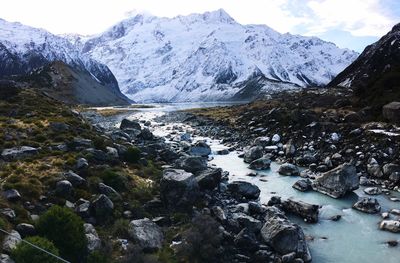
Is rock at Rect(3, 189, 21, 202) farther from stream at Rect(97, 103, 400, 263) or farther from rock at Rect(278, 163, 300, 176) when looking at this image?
rock at Rect(278, 163, 300, 176)

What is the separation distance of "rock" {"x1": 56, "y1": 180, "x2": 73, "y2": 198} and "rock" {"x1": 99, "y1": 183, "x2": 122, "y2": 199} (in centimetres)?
199

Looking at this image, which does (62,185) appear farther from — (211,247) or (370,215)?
(370,215)

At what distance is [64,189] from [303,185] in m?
18.9

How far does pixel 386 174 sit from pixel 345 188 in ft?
19.0

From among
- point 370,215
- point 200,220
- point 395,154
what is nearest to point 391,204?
point 370,215

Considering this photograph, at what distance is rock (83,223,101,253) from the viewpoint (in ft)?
66.2

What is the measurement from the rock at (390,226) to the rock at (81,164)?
20.2 metres

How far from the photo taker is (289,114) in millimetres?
64188

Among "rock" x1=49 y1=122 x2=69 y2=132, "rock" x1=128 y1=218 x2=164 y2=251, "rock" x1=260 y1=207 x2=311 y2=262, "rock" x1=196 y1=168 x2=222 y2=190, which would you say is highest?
"rock" x1=49 y1=122 x2=69 y2=132

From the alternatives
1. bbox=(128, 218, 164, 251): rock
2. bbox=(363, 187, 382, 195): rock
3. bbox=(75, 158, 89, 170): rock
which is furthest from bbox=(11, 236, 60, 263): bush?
bbox=(363, 187, 382, 195): rock

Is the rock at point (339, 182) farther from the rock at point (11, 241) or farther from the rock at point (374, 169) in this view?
the rock at point (11, 241)

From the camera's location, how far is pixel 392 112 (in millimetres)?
50719

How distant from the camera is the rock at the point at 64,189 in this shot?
26.3 meters

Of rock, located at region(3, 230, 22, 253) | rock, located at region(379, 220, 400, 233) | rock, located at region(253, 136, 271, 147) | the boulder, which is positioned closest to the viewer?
rock, located at region(3, 230, 22, 253)
